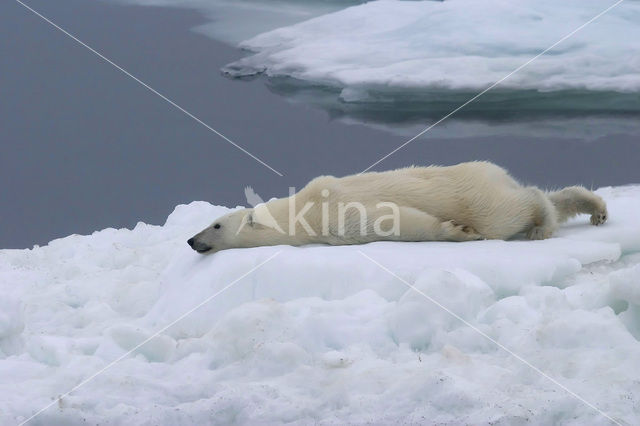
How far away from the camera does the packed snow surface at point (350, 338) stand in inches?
150

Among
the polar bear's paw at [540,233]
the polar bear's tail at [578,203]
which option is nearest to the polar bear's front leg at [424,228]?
the polar bear's paw at [540,233]

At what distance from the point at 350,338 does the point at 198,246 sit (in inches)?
60.9

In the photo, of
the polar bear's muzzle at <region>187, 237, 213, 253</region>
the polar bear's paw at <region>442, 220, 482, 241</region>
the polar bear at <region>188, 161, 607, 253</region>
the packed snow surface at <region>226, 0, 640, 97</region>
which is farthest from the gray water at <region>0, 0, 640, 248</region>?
the polar bear's paw at <region>442, 220, 482, 241</region>

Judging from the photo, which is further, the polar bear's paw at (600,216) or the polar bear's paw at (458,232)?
the polar bear's paw at (600,216)

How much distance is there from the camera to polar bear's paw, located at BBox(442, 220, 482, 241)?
18.0 feet

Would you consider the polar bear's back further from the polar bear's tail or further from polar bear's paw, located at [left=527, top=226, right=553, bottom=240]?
the polar bear's tail

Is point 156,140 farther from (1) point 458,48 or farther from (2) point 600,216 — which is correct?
(2) point 600,216

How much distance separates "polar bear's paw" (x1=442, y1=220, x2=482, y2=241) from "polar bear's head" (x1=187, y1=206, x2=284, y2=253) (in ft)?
3.10

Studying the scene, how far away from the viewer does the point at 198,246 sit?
566cm

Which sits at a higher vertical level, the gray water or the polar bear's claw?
the gray water

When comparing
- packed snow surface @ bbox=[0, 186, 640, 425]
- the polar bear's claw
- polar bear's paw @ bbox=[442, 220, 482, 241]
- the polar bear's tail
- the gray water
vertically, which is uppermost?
the gray water

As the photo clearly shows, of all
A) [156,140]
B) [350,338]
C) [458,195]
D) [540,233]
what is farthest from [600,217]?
[156,140]

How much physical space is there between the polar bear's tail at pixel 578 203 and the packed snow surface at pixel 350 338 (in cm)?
9

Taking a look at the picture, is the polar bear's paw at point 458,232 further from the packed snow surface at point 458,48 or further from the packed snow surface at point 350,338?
the packed snow surface at point 458,48
